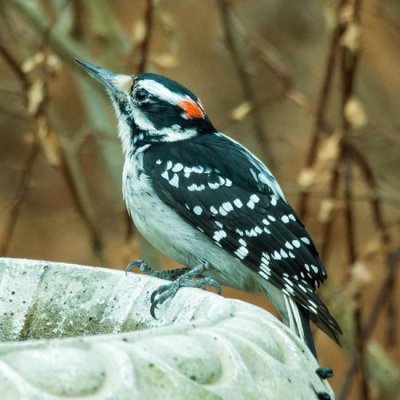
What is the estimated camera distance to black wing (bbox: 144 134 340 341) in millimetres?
4043

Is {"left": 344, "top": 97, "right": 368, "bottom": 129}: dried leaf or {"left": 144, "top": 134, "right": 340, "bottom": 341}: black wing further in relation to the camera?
{"left": 344, "top": 97, "right": 368, "bottom": 129}: dried leaf

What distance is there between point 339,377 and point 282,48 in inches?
125

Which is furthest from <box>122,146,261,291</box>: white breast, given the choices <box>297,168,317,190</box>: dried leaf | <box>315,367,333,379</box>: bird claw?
<box>315,367,333,379</box>: bird claw

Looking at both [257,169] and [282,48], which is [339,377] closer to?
[282,48]

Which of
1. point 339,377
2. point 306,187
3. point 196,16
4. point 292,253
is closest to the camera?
point 292,253

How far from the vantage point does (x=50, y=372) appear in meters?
1.96

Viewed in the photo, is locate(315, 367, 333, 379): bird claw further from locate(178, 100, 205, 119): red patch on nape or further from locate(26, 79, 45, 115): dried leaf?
locate(26, 79, 45, 115): dried leaf

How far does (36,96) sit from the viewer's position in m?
4.90

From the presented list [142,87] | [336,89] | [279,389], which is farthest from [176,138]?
[336,89]

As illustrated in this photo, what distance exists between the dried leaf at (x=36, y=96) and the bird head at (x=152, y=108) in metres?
0.41

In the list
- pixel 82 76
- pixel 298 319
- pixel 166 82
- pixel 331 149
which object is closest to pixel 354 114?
pixel 331 149

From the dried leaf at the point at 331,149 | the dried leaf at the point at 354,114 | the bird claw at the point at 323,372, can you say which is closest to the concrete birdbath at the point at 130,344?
the bird claw at the point at 323,372

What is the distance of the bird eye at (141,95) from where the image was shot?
4.57m

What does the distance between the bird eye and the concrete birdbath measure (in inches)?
68.1
